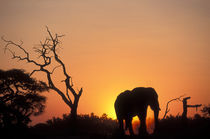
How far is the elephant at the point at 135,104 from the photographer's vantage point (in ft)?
63.4

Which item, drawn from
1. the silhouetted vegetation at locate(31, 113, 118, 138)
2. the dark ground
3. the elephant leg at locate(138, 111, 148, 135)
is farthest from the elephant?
→ the silhouetted vegetation at locate(31, 113, 118, 138)

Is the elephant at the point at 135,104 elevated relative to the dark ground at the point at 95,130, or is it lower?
elevated

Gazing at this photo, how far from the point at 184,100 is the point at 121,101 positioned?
763 centimetres

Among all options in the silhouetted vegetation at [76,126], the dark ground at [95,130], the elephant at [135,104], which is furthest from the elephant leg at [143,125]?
the silhouetted vegetation at [76,126]

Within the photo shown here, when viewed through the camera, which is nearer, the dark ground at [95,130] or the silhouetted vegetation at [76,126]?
the dark ground at [95,130]

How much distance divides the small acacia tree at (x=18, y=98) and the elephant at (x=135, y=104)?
31.8ft

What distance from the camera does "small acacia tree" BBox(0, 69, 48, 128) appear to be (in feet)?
85.9

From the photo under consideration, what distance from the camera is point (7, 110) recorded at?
26.1 m

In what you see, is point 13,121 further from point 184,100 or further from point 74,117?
point 184,100

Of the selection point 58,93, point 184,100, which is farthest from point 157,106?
point 58,93

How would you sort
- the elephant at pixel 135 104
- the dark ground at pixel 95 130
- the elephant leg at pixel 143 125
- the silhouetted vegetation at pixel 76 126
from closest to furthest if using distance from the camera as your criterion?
1. the elephant leg at pixel 143 125
2. the dark ground at pixel 95 130
3. the elephant at pixel 135 104
4. the silhouetted vegetation at pixel 76 126

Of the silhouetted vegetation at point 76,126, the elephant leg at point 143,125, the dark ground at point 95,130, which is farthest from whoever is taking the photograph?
the silhouetted vegetation at point 76,126

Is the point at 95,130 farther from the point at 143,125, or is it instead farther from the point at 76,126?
the point at 143,125

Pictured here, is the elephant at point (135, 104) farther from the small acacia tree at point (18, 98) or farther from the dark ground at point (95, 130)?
the small acacia tree at point (18, 98)
